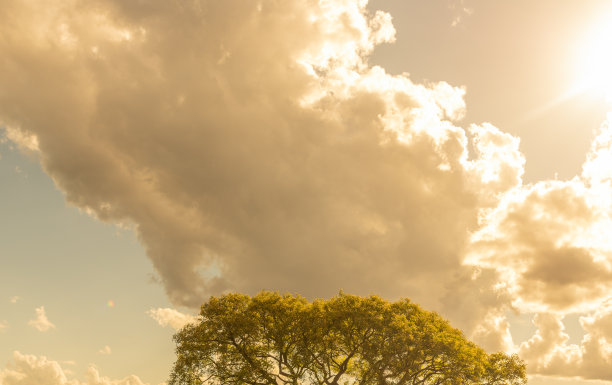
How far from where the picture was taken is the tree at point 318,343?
49.2 m

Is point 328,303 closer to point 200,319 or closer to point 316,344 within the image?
point 316,344

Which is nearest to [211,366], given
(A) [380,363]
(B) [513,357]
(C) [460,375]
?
(A) [380,363]

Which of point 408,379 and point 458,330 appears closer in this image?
point 408,379

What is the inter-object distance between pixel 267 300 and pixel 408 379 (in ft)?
67.8

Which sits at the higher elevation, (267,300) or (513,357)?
(267,300)

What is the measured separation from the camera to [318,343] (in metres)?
50.0

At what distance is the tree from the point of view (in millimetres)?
49188

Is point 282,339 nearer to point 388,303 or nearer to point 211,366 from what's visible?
point 211,366

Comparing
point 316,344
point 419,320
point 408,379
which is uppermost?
point 419,320

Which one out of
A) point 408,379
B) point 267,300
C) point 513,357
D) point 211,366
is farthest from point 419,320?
point 211,366

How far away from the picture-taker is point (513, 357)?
181 ft

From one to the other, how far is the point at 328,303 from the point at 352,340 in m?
5.45

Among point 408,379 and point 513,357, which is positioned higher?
point 513,357

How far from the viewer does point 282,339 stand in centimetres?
5056
